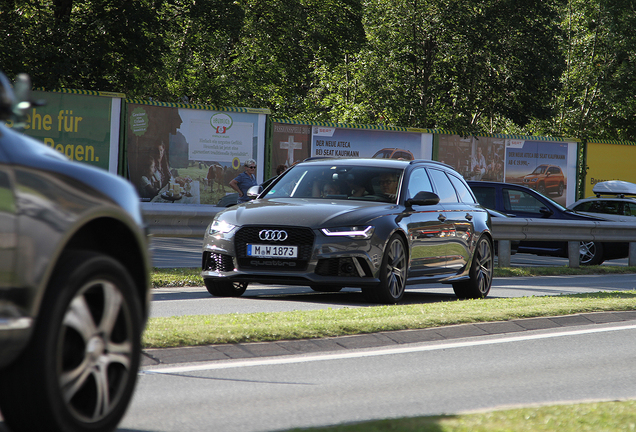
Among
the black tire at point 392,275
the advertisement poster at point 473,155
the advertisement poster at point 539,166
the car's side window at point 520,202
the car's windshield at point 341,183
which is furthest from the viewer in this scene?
the advertisement poster at point 539,166

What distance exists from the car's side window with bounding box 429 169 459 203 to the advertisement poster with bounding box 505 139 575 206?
17.5 meters

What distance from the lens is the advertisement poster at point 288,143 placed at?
25250mm

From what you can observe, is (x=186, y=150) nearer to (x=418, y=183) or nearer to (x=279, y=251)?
(x=418, y=183)

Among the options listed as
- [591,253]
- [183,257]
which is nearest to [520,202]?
[591,253]

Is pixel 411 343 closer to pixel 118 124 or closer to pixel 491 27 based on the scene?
pixel 118 124

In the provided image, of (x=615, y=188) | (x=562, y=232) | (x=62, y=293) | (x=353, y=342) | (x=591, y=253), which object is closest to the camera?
(x=62, y=293)

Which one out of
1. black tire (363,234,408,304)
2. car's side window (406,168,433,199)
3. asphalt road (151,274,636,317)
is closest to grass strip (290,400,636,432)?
asphalt road (151,274,636,317)

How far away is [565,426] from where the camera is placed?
14.6 ft

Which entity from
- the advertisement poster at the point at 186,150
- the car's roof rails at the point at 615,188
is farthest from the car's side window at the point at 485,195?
the car's roof rails at the point at 615,188

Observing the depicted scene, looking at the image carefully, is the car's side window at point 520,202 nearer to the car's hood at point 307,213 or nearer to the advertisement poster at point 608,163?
the car's hood at point 307,213

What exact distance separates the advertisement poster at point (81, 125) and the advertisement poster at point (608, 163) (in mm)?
17015

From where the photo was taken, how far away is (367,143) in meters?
26.6

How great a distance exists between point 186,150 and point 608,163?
16.4m

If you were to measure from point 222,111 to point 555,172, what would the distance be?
41.2ft
